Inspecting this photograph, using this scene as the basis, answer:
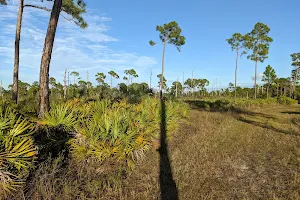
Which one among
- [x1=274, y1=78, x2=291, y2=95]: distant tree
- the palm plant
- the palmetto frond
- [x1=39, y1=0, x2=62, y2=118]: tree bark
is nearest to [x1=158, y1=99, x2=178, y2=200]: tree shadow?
the palm plant

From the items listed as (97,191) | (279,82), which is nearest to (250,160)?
(97,191)

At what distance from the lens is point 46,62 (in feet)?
23.8

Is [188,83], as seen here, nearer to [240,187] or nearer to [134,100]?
[134,100]

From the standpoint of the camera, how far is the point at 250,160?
7.01 m

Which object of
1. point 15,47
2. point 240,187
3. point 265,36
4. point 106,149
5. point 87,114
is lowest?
point 240,187

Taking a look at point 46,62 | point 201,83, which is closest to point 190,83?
point 201,83

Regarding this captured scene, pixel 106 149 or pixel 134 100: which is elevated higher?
pixel 134 100

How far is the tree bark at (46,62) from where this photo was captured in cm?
708

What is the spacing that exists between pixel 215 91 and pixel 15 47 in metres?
61.5

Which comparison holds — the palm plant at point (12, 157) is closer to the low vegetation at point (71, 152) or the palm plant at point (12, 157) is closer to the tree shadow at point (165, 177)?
the low vegetation at point (71, 152)

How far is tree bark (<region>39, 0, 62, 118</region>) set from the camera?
7.08 metres

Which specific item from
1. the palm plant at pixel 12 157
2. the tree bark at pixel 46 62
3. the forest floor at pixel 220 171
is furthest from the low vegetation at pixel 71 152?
the tree bark at pixel 46 62

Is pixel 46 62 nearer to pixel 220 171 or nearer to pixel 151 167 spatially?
pixel 151 167

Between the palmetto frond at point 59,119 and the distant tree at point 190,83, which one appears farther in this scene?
the distant tree at point 190,83
